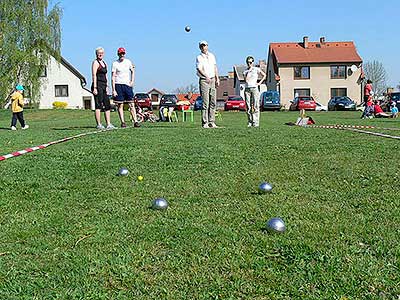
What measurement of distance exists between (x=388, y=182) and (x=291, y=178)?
94cm

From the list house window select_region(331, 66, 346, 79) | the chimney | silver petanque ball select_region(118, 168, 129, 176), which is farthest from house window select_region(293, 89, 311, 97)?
silver petanque ball select_region(118, 168, 129, 176)

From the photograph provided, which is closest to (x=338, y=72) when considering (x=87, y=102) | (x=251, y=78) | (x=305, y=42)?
(x=305, y=42)

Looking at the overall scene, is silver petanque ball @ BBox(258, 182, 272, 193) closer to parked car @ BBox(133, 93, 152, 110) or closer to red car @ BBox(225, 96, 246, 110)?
parked car @ BBox(133, 93, 152, 110)

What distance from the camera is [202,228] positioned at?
3.60 m

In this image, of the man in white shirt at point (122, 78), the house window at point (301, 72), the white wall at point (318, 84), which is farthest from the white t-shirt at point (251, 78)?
the house window at point (301, 72)

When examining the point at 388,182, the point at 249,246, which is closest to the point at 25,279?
the point at 249,246

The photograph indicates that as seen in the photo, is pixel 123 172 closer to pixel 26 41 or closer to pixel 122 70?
pixel 122 70

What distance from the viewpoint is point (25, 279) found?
279 centimetres

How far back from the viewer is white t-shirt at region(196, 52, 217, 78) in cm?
1136

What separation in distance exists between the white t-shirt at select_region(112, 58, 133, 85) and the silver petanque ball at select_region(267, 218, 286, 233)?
897cm

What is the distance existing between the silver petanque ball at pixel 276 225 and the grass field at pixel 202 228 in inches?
1.9

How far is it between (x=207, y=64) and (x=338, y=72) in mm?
56747

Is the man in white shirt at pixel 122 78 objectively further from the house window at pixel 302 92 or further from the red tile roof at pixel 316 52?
the house window at pixel 302 92

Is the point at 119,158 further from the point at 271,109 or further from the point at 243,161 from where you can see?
the point at 271,109
